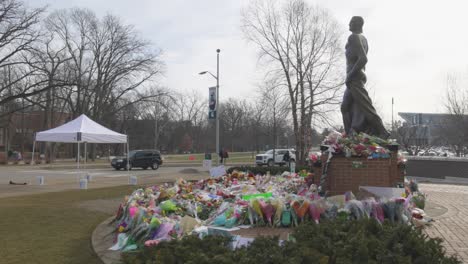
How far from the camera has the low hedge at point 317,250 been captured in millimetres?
3768

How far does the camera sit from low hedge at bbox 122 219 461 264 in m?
3.77

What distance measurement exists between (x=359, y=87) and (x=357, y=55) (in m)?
0.75

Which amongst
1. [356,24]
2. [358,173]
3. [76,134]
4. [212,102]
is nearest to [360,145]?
[358,173]

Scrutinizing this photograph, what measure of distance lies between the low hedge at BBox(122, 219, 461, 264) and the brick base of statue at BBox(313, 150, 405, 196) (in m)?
4.34

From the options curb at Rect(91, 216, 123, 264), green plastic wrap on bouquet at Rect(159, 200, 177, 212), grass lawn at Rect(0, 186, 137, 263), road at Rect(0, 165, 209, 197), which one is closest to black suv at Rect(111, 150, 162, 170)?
road at Rect(0, 165, 209, 197)

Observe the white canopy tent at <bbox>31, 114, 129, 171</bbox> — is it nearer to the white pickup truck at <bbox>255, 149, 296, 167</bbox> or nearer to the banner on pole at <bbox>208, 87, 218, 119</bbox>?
the banner on pole at <bbox>208, 87, 218, 119</bbox>

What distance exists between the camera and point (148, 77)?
53.4 metres

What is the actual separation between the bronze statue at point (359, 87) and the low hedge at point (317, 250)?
5.99m

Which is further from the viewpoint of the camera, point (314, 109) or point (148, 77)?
point (148, 77)

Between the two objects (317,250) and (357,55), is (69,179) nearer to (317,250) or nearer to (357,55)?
(357,55)

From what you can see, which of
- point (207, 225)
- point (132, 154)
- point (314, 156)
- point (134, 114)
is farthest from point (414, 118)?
point (207, 225)

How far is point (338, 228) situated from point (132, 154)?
106 ft

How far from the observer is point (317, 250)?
4.11 metres

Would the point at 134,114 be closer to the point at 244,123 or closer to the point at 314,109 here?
the point at 244,123
